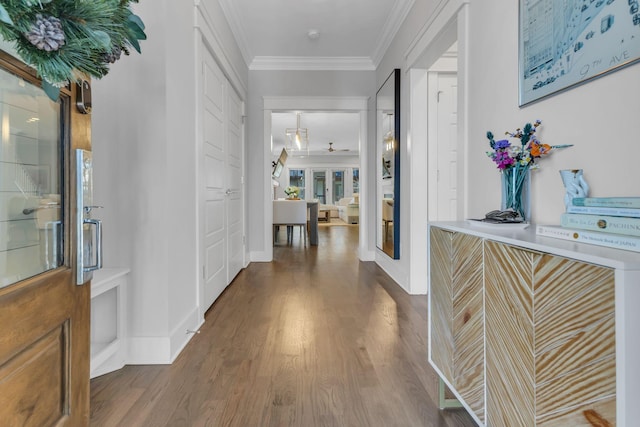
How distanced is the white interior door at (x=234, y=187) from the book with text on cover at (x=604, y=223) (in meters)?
2.83

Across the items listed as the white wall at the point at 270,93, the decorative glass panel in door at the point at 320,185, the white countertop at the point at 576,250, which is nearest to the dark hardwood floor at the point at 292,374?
the white countertop at the point at 576,250

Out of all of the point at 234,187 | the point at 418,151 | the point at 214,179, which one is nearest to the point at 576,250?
the point at 418,151

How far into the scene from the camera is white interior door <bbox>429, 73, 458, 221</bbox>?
2969mm

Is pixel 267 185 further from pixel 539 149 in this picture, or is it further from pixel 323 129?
pixel 323 129

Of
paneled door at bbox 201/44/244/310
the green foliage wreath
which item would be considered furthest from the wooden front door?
paneled door at bbox 201/44/244/310

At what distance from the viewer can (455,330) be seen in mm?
1245

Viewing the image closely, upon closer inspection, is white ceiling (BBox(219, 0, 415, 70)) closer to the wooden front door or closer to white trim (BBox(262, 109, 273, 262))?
white trim (BBox(262, 109, 273, 262))

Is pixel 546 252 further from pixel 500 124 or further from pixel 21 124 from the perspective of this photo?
pixel 21 124

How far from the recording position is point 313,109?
4457 mm

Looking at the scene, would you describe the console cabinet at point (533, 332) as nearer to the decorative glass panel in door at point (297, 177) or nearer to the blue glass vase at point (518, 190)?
the blue glass vase at point (518, 190)

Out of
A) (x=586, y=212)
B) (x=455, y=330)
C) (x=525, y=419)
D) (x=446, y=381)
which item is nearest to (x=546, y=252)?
(x=586, y=212)

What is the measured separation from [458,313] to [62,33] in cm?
136

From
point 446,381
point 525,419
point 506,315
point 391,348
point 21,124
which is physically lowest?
point 391,348

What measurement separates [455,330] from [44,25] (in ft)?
4.67
